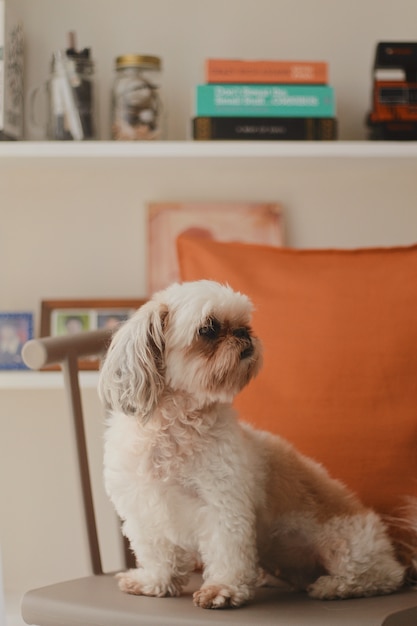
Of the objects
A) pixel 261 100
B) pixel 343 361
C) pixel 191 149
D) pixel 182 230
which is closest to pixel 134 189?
pixel 182 230

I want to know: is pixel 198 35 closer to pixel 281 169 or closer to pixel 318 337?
pixel 281 169

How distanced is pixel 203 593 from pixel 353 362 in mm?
588

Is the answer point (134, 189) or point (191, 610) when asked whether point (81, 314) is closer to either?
point (134, 189)

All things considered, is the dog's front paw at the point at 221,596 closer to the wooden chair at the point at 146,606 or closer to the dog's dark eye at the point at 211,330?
the wooden chair at the point at 146,606

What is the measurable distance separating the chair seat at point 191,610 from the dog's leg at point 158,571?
0.02 meters

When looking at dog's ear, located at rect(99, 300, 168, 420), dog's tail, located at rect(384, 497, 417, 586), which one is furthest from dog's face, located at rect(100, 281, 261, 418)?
dog's tail, located at rect(384, 497, 417, 586)

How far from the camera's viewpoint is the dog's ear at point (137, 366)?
1379 mm

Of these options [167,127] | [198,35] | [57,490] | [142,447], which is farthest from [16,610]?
[198,35]

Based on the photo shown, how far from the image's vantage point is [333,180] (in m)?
2.39

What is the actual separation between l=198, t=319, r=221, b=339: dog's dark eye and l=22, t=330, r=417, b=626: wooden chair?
0.86ft

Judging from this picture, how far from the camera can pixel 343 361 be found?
5.82 feet

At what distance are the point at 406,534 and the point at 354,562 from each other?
0.67 ft

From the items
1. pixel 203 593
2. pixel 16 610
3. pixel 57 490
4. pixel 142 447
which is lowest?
pixel 16 610

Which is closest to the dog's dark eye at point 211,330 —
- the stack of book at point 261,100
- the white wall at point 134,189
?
the stack of book at point 261,100
